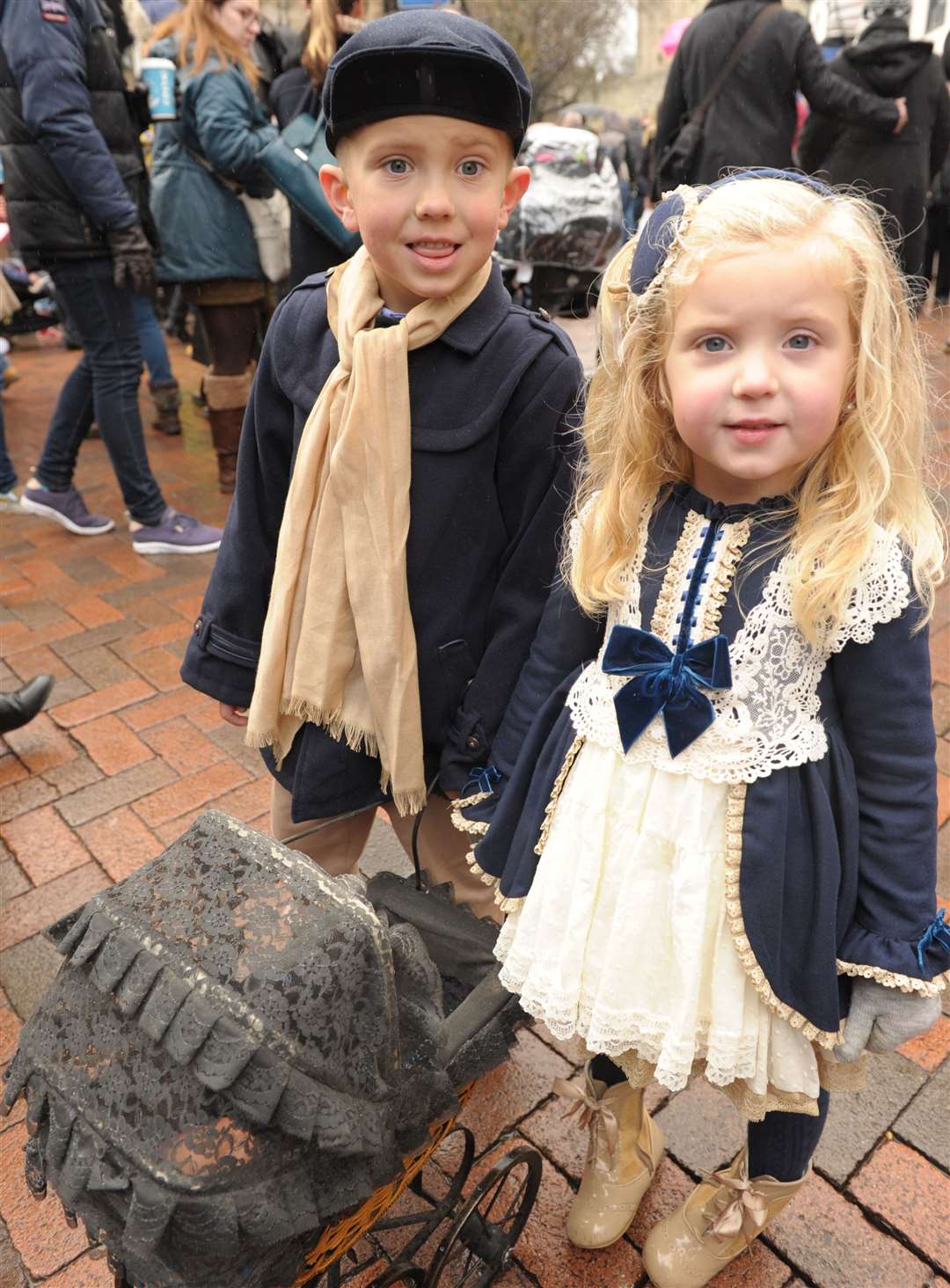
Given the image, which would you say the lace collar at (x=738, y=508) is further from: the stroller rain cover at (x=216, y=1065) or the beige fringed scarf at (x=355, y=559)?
the stroller rain cover at (x=216, y=1065)

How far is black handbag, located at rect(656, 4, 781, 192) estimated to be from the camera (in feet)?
13.5

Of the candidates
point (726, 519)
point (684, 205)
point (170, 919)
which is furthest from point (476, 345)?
point (170, 919)

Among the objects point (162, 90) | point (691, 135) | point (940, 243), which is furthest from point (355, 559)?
point (940, 243)

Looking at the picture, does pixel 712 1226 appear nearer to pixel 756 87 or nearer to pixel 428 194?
pixel 428 194

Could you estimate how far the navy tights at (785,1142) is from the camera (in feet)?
4.85

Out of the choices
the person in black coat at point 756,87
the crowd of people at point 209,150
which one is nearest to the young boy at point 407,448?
the crowd of people at point 209,150

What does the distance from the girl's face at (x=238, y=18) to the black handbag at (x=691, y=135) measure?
1.89 m

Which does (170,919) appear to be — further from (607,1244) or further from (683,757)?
(607,1244)

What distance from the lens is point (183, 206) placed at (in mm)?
4016

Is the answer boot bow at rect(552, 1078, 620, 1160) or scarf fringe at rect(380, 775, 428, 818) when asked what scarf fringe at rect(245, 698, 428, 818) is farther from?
boot bow at rect(552, 1078, 620, 1160)

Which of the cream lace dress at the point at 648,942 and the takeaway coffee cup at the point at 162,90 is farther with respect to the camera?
the takeaway coffee cup at the point at 162,90

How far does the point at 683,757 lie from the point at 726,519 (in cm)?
32

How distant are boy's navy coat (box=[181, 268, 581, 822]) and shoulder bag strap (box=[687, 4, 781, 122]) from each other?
3.32 metres

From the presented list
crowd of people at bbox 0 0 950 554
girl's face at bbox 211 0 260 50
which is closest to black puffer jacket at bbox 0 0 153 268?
crowd of people at bbox 0 0 950 554
